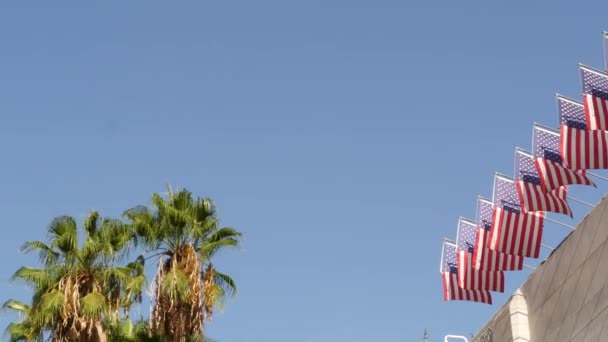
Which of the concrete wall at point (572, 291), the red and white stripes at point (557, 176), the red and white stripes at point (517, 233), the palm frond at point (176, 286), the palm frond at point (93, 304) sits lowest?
the concrete wall at point (572, 291)

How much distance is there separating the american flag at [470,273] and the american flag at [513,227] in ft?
5.97

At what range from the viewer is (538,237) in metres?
33.8

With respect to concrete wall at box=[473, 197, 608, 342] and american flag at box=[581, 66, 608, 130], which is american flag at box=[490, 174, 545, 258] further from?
american flag at box=[581, 66, 608, 130]

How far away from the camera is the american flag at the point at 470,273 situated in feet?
117

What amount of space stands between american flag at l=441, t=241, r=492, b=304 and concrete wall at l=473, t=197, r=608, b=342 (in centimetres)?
134

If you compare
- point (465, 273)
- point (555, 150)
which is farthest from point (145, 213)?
point (555, 150)

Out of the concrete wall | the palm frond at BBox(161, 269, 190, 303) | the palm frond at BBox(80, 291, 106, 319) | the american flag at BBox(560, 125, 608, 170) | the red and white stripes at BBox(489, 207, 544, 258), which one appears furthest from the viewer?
the red and white stripes at BBox(489, 207, 544, 258)

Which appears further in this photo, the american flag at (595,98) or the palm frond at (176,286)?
the palm frond at (176,286)

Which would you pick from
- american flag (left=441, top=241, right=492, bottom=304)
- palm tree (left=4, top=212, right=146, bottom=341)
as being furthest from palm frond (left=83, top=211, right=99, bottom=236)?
american flag (left=441, top=241, right=492, bottom=304)

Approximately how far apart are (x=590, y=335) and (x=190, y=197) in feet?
43.9

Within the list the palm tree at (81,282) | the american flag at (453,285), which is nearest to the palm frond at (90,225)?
the palm tree at (81,282)

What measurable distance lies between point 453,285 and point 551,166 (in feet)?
20.2

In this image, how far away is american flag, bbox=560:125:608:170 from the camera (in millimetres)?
30019

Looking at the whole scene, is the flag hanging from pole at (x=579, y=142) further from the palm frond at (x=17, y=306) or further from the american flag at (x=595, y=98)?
the palm frond at (x=17, y=306)
